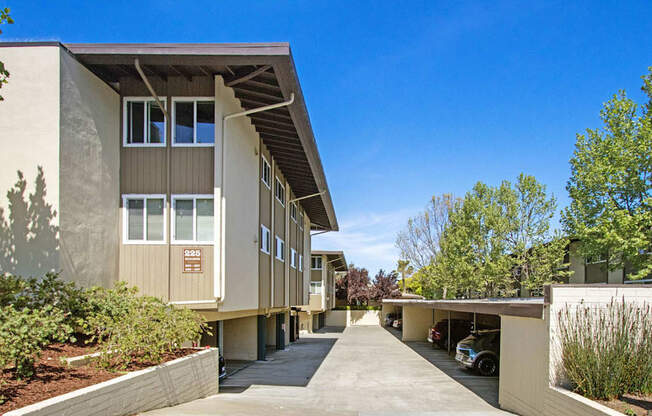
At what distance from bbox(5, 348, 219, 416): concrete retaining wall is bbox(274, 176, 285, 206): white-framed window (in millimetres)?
9859

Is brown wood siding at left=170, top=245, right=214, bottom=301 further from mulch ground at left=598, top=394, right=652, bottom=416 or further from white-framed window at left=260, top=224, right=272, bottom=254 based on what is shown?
mulch ground at left=598, top=394, right=652, bottom=416

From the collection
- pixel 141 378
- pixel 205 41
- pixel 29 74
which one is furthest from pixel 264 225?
pixel 141 378

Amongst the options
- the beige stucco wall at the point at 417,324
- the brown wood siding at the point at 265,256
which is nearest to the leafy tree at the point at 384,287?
the beige stucco wall at the point at 417,324

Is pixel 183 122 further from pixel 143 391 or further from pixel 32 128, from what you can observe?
pixel 143 391

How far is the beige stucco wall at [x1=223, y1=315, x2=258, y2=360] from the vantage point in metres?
21.0

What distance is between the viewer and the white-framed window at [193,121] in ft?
42.5

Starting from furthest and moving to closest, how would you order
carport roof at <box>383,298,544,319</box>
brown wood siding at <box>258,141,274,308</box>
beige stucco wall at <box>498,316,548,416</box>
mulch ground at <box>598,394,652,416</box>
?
brown wood siding at <box>258,141,274,308</box>, carport roof at <box>383,298,544,319</box>, beige stucco wall at <box>498,316,548,416</box>, mulch ground at <box>598,394,652,416</box>

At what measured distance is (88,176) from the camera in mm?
11688

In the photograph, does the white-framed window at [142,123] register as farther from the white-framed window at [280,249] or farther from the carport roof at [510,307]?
the carport roof at [510,307]

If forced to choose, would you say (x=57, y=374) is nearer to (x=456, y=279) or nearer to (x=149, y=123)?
(x=149, y=123)

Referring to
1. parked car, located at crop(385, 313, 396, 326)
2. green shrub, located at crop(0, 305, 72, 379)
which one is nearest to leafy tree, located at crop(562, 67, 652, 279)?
green shrub, located at crop(0, 305, 72, 379)

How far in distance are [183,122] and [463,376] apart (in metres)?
12.1

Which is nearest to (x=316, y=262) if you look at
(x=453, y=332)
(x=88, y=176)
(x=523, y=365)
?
(x=453, y=332)

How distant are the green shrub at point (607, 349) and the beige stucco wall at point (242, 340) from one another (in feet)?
44.8
